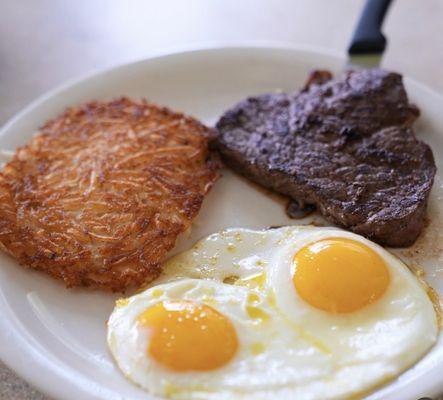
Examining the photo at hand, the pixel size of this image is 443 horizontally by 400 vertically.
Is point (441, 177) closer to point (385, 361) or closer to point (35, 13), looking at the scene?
point (385, 361)

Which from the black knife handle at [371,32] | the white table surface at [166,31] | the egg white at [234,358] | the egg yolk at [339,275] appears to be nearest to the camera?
the egg white at [234,358]

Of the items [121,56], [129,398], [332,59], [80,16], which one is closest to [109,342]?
[129,398]

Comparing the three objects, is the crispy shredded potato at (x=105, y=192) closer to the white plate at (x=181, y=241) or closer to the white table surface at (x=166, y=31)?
the white plate at (x=181, y=241)

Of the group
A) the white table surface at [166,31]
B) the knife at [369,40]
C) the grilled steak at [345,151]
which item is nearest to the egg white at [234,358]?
the grilled steak at [345,151]

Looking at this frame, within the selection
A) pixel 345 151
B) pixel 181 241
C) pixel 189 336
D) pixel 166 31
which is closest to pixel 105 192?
pixel 181 241

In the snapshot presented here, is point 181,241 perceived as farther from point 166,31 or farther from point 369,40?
point 166,31

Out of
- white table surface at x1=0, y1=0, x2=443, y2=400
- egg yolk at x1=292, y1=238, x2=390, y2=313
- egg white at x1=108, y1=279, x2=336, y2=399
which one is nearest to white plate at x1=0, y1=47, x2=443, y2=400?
egg white at x1=108, y1=279, x2=336, y2=399
